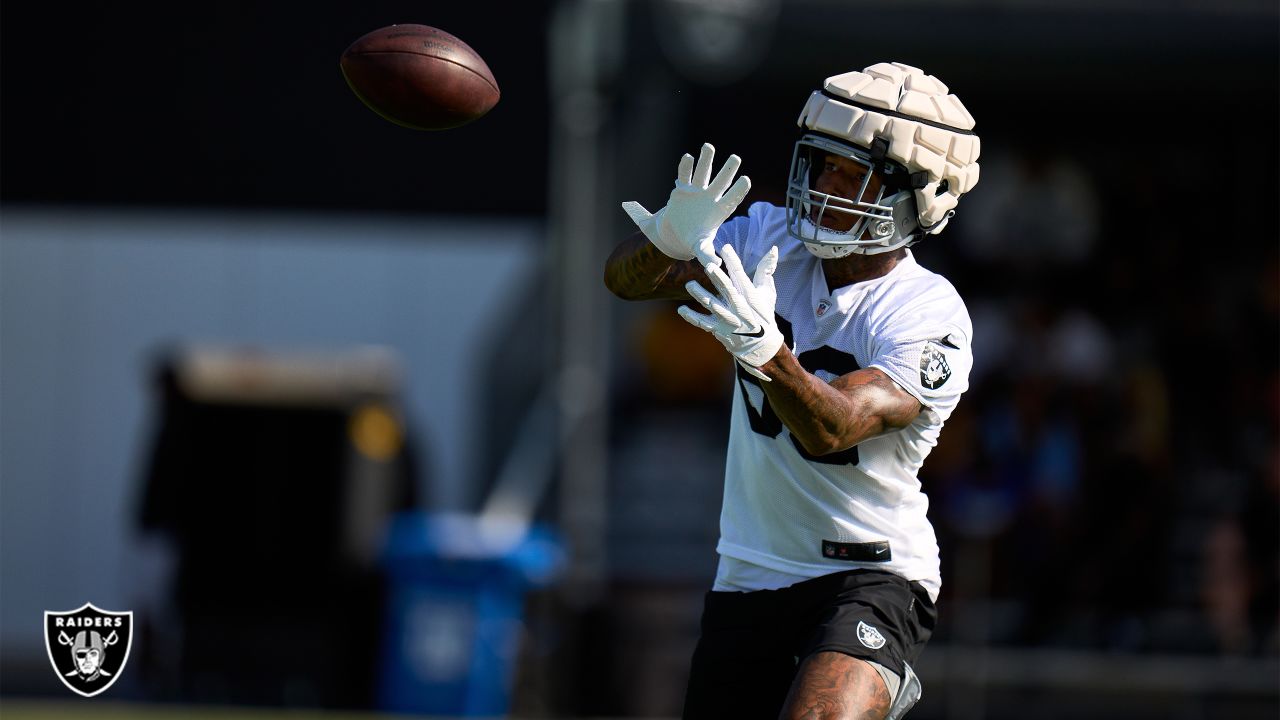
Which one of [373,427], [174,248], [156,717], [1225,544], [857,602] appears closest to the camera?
[857,602]

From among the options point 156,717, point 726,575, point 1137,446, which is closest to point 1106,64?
point 1137,446

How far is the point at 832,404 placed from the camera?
12.2 feet

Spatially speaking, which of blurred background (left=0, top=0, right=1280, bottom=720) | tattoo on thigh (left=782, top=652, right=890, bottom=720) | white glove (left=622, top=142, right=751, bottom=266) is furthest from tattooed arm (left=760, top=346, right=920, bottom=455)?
blurred background (left=0, top=0, right=1280, bottom=720)

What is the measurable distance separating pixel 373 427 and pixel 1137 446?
432cm

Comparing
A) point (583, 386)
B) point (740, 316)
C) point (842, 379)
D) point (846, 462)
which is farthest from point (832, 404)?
point (583, 386)

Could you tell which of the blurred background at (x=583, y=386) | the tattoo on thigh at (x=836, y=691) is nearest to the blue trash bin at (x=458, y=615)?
the blurred background at (x=583, y=386)

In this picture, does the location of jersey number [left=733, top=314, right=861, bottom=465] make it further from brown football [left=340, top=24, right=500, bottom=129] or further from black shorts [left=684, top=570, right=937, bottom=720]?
brown football [left=340, top=24, right=500, bottom=129]

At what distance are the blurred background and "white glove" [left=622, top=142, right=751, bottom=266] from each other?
5411 mm

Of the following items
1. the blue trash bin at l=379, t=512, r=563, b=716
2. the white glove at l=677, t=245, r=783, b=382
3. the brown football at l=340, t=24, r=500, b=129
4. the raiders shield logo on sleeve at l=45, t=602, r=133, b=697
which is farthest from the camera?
the blue trash bin at l=379, t=512, r=563, b=716

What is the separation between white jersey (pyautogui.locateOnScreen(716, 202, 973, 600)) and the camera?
13.3 ft

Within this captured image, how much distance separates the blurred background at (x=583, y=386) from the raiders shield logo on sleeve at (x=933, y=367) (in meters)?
5.28

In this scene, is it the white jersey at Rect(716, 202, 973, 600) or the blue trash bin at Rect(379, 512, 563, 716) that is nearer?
the white jersey at Rect(716, 202, 973, 600)

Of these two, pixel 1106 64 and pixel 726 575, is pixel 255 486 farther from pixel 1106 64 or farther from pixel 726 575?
pixel 726 575

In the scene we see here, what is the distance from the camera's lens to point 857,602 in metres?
4.01
